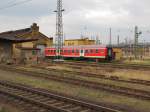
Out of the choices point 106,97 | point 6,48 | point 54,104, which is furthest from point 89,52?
point 54,104

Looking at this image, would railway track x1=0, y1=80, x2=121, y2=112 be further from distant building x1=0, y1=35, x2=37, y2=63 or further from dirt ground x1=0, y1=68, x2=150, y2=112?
distant building x1=0, y1=35, x2=37, y2=63

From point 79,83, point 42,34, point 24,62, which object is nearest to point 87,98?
point 79,83

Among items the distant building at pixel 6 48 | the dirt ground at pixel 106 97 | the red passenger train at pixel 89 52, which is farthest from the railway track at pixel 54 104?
the red passenger train at pixel 89 52

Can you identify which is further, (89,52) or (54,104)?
(89,52)

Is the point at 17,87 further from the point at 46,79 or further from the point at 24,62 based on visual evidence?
the point at 24,62

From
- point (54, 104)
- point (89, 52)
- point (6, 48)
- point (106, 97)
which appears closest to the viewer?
point (54, 104)

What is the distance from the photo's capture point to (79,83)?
59.5 ft

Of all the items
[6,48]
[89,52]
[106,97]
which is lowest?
[106,97]

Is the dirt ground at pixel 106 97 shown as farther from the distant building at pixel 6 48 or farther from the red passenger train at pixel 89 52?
the red passenger train at pixel 89 52

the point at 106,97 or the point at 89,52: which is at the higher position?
the point at 89,52

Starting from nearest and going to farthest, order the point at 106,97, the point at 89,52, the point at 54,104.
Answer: the point at 54,104
the point at 106,97
the point at 89,52

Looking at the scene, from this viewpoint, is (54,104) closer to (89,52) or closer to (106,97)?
(106,97)

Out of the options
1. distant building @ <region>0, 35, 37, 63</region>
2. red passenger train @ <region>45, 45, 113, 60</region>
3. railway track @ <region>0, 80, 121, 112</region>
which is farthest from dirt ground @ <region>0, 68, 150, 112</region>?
red passenger train @ <region>45, 45, 113, 60</region>

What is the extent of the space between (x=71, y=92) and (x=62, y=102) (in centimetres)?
311
